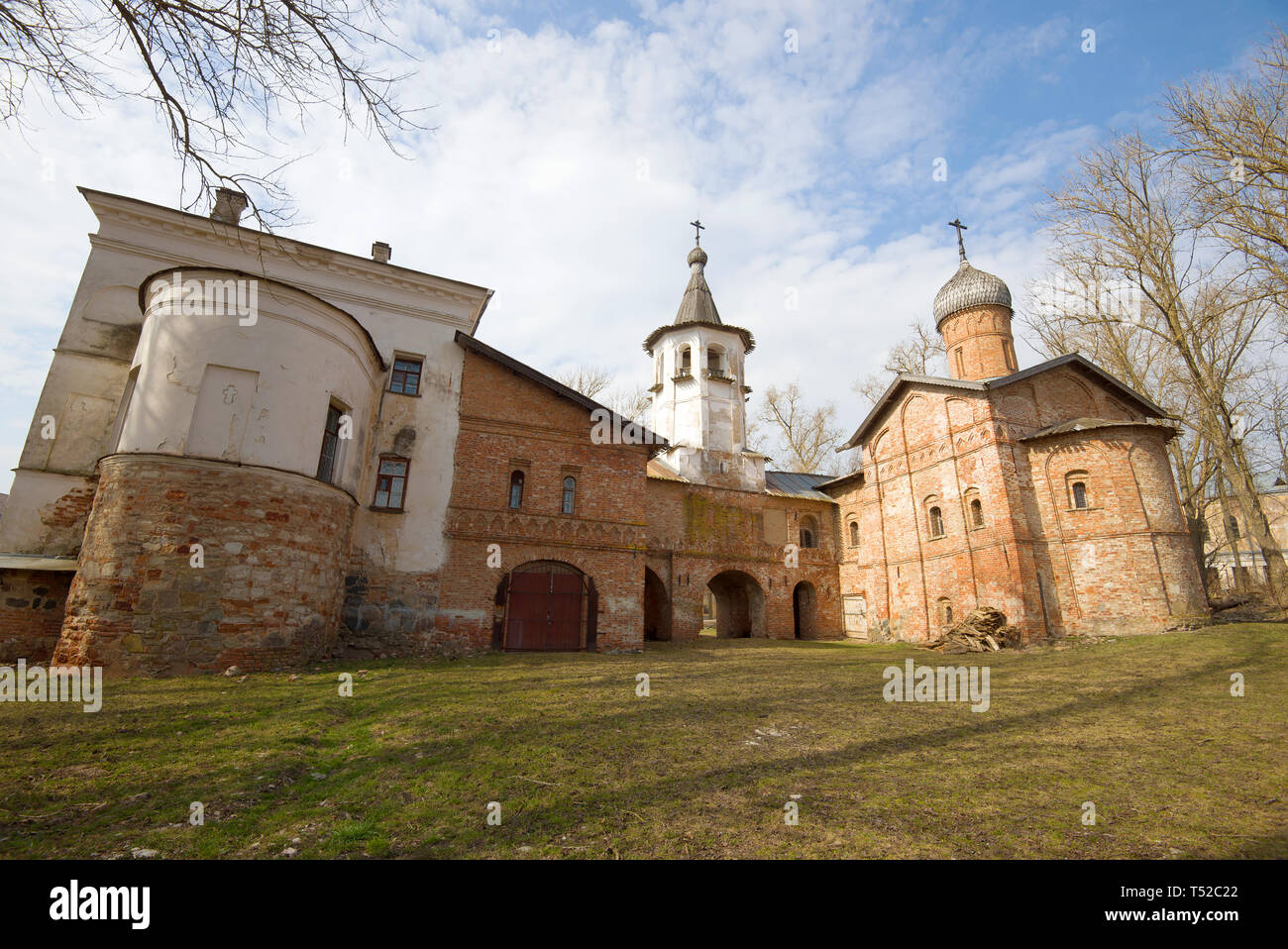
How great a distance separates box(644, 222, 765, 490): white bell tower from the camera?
24469 millimetres

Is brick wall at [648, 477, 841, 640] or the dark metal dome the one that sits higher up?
the dark metal dome

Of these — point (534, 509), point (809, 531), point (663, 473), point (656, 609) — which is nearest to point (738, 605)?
point (656, 609)

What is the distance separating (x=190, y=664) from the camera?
9.36 m

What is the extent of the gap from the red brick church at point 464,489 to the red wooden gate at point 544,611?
79mm

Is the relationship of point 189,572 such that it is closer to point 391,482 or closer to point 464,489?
point 391,482

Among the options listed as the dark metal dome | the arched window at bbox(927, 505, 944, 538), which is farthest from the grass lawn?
Answer: the dark metal dome

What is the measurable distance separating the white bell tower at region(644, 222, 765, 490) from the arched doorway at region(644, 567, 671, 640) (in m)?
4.60

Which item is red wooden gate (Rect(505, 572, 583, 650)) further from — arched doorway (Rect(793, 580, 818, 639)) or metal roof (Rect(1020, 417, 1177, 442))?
metal roof (Rect(1020, 417, 1177, 442))

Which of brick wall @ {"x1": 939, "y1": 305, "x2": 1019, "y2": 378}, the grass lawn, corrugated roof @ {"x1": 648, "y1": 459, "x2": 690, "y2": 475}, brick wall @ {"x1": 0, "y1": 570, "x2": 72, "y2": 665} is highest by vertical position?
brick wall @ {"x1": 939, "y1": 305, "x2": 1019, "y2": 378}

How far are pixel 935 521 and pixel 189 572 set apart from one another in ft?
71.4

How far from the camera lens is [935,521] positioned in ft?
68.6

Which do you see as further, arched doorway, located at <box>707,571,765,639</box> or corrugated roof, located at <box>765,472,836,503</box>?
corrugated roof, located at <box>765,472,836,503</box>

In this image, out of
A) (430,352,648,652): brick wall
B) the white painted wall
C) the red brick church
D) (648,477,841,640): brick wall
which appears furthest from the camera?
(648,477,841,640): brick wall

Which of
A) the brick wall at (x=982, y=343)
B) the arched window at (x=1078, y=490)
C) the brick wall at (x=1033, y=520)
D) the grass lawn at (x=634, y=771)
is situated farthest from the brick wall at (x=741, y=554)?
the grass lawn at (x=634, y=771)
